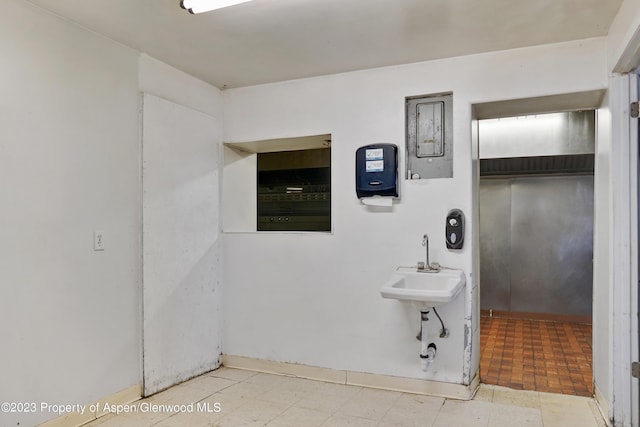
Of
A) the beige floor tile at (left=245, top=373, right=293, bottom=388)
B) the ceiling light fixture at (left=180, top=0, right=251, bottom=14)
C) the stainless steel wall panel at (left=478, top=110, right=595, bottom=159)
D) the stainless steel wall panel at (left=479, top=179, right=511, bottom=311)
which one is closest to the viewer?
the ceiling light fixture at (left=180, top=0, right=251, bottom=14)

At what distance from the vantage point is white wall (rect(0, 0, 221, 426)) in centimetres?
212

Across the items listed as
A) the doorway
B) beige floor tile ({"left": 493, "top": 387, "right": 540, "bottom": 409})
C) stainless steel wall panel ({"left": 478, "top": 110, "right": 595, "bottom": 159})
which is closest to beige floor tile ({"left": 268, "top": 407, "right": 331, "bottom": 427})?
beige floor tile ({"left": 493, "top": 387, "right": 540, "bottom": 409})

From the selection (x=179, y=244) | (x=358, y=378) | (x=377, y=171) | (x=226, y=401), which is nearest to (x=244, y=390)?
(x=226, y=401)

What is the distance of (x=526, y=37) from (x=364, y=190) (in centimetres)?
138

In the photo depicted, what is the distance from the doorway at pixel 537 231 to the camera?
14.9 feet

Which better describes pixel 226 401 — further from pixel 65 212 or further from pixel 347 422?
pixel 65 212

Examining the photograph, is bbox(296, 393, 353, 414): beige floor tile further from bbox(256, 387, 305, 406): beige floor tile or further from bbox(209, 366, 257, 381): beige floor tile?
bbox(209, 366, 257, 381): beige floor tile

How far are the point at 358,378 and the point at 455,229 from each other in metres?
1.30

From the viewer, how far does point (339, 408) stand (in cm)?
272

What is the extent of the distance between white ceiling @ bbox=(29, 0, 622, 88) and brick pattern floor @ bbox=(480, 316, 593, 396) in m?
2.40

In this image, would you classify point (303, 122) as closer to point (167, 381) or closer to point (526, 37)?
point (526, 37)

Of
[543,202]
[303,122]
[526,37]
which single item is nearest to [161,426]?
[303,122]

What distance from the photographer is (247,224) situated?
396cm

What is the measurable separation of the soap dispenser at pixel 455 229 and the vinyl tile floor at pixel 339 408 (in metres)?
1.04
